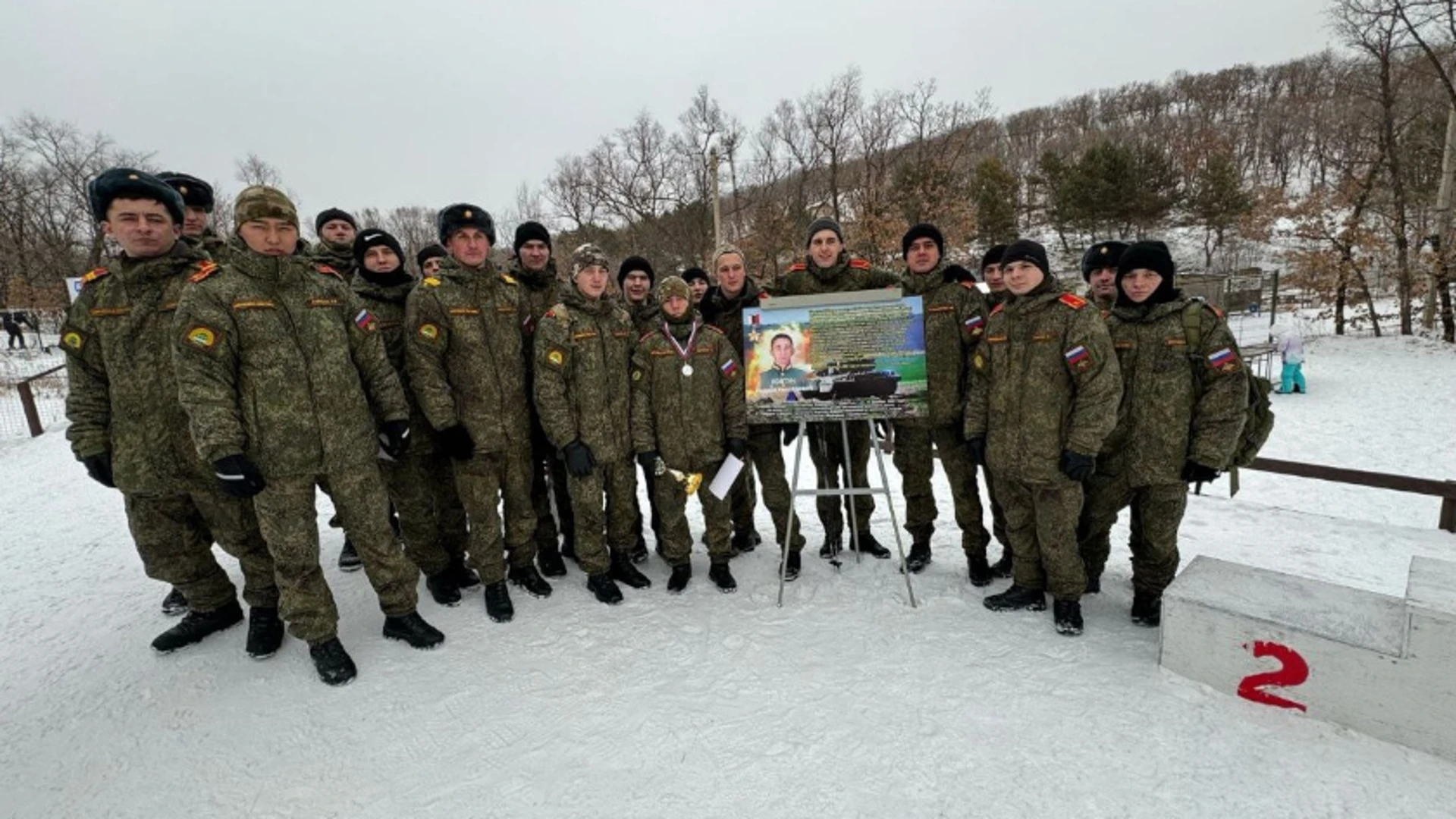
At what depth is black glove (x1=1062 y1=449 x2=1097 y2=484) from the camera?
135 inches

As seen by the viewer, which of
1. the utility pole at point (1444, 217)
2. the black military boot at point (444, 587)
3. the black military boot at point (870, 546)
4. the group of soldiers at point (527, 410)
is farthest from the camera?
the utility pole at point (1444, 217)

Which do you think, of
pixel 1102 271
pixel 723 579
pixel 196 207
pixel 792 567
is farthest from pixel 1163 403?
pixel 196 207

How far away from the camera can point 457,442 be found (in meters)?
3.88

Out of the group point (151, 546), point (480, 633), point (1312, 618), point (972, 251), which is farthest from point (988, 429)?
point (972, 251)

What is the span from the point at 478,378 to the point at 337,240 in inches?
85.4

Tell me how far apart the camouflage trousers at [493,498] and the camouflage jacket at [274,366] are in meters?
0.68

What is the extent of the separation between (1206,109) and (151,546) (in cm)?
8330

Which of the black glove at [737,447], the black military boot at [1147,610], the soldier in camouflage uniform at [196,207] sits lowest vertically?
the black military boot at [1147,610]

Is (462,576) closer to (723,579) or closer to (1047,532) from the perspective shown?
(723,579)

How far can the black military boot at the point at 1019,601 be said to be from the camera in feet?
12.8

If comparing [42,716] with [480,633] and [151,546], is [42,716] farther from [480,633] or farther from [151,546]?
[480,633]

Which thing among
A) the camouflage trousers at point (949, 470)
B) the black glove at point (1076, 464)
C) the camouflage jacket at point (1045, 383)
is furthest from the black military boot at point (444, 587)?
the black glove at point (1076, 464)

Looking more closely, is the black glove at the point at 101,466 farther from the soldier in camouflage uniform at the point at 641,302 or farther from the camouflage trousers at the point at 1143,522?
the camouflage trousers at the point at 1143,522

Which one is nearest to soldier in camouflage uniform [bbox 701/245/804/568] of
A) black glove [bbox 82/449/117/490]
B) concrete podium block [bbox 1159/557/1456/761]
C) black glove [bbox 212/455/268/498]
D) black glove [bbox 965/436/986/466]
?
black glove [bbox 965/436/986/466]
